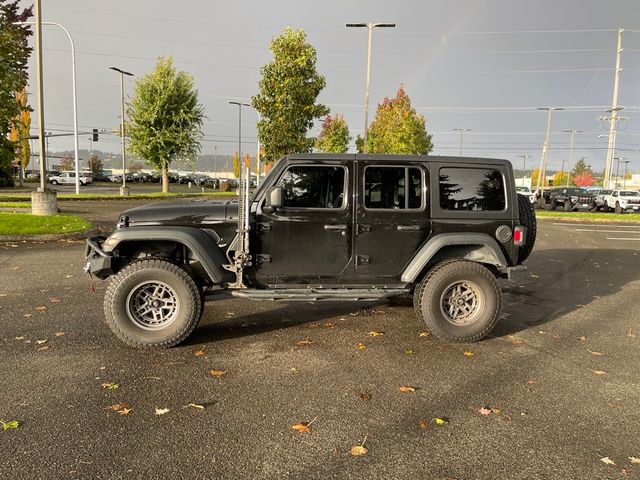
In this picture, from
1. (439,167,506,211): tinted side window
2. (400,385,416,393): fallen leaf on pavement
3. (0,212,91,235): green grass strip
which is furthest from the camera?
(0,212,91,235): green grass strip

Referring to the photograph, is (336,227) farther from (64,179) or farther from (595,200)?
(64,179)

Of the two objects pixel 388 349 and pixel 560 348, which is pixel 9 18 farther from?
pixel 560 348

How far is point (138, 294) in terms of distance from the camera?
5.09 m

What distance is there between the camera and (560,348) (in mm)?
5328

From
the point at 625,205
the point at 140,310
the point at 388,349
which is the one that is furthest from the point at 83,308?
the point at 625,205

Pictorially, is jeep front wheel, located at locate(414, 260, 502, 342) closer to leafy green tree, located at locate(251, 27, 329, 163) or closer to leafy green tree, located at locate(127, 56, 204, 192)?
leafy green tree, located at locate(251, 27, 329, 163)

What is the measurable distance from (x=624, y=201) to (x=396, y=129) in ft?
51.6

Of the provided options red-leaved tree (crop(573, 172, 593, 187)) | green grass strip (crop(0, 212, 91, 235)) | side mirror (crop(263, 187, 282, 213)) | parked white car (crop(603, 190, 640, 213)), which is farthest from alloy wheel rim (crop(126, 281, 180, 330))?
red-leaved tree (crop(573, 172, 593, 187))

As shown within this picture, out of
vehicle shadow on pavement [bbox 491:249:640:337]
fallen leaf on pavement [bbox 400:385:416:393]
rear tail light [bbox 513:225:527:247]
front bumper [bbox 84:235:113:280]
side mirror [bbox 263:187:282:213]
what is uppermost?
side mirror [bbox 263:187:282:213]

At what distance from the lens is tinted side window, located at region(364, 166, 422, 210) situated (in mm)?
5434

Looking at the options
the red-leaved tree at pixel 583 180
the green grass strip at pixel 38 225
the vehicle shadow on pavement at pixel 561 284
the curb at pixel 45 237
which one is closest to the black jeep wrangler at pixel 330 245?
the vehicle shadow on pavement at pixel 561 284

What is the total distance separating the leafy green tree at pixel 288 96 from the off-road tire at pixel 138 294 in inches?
733

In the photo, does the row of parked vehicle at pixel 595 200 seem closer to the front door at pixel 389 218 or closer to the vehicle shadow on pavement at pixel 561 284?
the vehicle shadow on pavement at pixel 561 284

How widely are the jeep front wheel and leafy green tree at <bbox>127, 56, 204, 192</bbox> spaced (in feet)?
105
